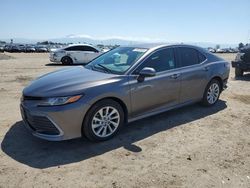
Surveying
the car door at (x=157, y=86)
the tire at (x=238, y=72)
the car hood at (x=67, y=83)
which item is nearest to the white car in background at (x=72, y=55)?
the tire at (x=238, y=72)

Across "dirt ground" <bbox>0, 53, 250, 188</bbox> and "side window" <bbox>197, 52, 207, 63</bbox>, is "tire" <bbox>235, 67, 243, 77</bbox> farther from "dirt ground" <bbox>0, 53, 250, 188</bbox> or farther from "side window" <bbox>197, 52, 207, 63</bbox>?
"dirt ground" <bbox>0, 53, 250, 188</bbox>

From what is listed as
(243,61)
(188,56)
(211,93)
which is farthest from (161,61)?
(243,61)

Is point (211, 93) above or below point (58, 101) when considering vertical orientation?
below

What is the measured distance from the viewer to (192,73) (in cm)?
610

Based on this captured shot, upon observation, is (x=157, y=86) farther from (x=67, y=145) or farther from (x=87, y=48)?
(x=87, y=48)

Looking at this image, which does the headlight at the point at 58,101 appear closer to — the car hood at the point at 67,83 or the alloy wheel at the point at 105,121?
the car hood at the point at 67,83

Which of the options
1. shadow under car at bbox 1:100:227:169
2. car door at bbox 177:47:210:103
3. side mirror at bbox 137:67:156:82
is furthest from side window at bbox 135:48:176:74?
shadow under car at bbox 1:100:227:169

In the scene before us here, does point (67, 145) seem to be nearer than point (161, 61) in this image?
Yes

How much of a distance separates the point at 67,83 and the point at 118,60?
1370mm

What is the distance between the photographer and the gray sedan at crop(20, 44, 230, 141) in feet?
14.4

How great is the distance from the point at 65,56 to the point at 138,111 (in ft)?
43.8

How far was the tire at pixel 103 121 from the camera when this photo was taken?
457 cm

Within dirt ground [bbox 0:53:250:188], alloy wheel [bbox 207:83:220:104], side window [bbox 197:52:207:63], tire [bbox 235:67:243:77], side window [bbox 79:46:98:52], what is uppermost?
side window [bbox 197:52:207:63]

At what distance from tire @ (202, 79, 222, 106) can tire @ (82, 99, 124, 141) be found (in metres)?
2.56
